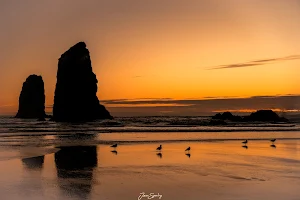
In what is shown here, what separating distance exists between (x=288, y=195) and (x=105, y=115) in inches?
3762

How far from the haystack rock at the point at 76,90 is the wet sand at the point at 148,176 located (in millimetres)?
79748

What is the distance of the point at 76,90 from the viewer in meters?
102

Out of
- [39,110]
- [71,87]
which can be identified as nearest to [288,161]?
[71,87]

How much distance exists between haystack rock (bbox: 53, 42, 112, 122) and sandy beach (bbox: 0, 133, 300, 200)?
260ft

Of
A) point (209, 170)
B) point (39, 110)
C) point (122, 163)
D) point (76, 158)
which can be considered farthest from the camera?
point (39, 110)

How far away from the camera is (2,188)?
39.5 ft

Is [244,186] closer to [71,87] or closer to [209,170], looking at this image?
[209,170]

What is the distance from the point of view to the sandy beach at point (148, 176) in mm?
11305

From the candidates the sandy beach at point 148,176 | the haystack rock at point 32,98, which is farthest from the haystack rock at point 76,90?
the sandy beach at point 148,176

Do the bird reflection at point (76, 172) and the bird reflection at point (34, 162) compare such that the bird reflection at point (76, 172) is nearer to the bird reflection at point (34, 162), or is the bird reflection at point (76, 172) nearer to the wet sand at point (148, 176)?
the wet sand at point (148, 176)

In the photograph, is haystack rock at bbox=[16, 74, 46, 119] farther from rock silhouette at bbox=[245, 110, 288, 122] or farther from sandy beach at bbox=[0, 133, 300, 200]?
sandy beach at bbox=[0, 133, 300, 200]

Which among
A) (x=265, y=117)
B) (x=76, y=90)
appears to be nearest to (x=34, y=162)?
(x=265, y=117)

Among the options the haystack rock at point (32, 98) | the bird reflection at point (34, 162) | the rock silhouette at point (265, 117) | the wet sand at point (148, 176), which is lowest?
the bird reflection at point (34, 162)

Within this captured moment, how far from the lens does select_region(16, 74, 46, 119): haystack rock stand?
152m
